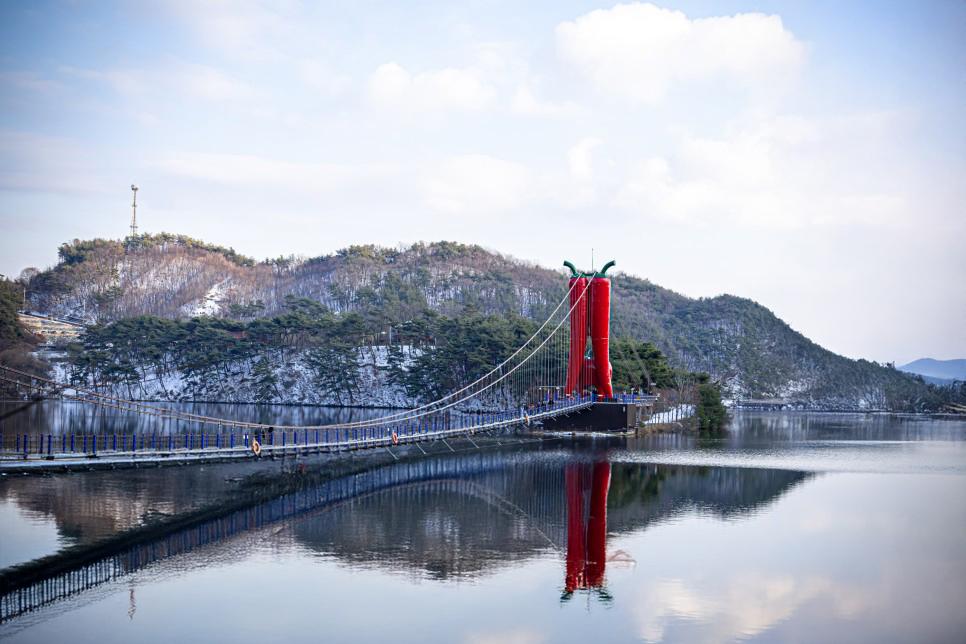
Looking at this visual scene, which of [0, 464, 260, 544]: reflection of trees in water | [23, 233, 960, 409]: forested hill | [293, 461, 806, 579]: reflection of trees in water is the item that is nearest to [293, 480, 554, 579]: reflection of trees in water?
[293, 461, 806, 579]: reflection of trees in water

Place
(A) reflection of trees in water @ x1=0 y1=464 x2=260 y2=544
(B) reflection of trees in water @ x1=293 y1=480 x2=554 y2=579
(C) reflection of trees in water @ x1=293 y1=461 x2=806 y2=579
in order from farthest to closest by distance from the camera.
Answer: (A) reflection of trees in water @ x1=0 y1=464 x2=260 y2=544 → (C) reflection of trees in water @ x1=293 y1=461 x2=806 y2=579 → (B) reflection of trees in water @ x1=293 y1=480 x2=554 y2=579

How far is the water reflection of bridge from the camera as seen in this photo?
21125mm

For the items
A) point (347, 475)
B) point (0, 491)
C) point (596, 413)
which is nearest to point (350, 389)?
point (596, 413)

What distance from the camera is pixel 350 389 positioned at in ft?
260

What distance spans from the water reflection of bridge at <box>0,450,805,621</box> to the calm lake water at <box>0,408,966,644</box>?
0.12 meters

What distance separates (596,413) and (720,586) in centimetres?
3361

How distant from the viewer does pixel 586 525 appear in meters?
26.9

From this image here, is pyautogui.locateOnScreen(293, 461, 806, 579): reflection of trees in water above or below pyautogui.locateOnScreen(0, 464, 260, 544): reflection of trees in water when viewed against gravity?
below

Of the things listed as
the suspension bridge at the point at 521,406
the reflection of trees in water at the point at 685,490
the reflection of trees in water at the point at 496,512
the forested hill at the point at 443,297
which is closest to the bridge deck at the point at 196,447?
the suspension bridge at the point at 521,406

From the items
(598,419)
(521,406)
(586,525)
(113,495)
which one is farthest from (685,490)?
(521,406)

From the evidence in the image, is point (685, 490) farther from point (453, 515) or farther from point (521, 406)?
point (521, 406)

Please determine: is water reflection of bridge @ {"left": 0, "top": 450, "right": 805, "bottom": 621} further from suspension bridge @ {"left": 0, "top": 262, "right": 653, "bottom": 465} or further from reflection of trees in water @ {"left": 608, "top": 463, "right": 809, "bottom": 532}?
suspension bridge @ {"left": 0, "top": 262, "right": 653, "bottom": 465}

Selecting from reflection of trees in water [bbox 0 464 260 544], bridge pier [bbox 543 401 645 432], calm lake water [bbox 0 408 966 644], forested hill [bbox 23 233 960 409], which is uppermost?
forested hill [bbox 23 233 960 409]

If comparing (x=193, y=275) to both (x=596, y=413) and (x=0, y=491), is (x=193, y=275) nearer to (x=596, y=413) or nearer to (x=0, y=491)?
(x=596, y=413)
